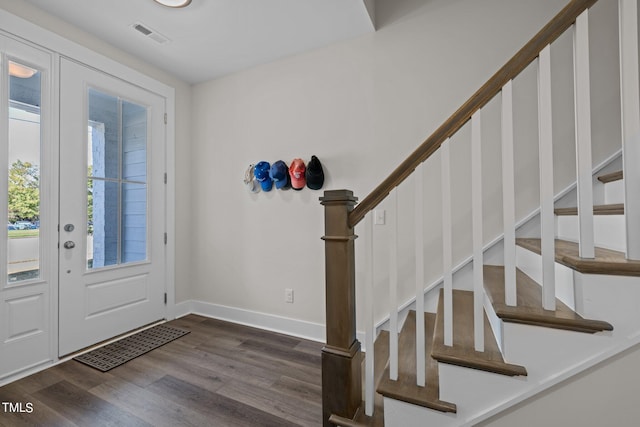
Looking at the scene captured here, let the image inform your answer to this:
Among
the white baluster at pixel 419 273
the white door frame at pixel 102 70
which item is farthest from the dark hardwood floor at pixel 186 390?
the white baluster at pixel 419 273

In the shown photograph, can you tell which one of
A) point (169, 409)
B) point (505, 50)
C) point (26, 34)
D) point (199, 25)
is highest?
point (199, 25)

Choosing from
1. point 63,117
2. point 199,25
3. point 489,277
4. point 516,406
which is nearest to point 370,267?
point 516,406

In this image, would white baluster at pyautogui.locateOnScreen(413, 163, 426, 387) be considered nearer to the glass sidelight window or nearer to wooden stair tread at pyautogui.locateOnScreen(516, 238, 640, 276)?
wooden stair tread at pyautogui.locateOnScreen(516, 238, 640, 276)

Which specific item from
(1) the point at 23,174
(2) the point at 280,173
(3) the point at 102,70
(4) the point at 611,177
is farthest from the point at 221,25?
(4) the point at 611,177

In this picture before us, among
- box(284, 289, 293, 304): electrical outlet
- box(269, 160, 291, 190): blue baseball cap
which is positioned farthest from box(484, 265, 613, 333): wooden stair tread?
box(269, 160, 291, 190): blue baseball cap

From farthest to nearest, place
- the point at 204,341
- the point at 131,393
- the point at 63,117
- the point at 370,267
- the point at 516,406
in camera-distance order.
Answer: the point at 204,341, the point at 63,117, the point at 131,393, the point at 370,267, the point at 516,406

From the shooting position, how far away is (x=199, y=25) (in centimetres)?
218

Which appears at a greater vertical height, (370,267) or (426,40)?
(426,40)

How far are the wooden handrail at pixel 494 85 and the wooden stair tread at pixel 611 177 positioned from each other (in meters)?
0.86

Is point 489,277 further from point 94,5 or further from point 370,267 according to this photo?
point 94,5

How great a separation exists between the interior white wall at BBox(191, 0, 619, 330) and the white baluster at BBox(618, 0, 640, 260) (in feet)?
2.98

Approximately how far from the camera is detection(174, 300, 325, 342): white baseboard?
8.07 feet

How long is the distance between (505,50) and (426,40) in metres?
0.53

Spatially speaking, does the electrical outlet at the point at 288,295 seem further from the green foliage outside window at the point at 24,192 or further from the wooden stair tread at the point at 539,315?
the green foliage outside window at the point at 24,192
